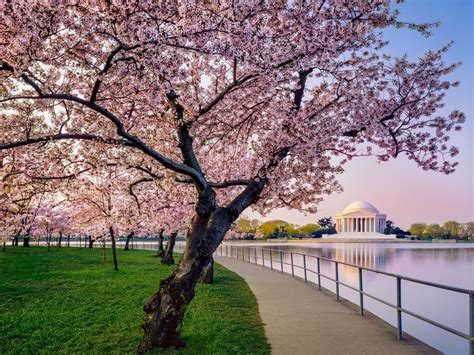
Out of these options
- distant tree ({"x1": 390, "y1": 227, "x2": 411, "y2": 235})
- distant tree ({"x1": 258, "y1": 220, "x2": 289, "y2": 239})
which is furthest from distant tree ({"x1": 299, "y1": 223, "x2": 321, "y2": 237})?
distant tree ({"x1": 390, "y1": 227, "x2": 411, "y2": 235})

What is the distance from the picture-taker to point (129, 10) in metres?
5.57

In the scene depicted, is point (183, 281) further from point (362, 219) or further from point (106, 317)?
point (362, 219)

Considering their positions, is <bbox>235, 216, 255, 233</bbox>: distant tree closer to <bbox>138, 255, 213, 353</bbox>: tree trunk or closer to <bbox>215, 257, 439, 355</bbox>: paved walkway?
<bbox>215, 257, 439, 355</bbox>: paved walkway

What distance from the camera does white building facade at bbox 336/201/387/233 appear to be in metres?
134

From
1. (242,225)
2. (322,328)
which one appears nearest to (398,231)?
(242,225)

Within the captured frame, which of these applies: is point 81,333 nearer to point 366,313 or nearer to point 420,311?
point 366,313

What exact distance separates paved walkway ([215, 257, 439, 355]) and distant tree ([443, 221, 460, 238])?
123m

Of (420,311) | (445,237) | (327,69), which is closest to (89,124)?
(327,69)

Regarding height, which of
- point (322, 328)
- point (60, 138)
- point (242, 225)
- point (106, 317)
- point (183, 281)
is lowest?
point (106, 317)

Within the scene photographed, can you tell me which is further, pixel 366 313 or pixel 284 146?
pixel 366 313

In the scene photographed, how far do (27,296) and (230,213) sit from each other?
8.74 m

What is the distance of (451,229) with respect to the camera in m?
125

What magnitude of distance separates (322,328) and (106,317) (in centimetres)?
485

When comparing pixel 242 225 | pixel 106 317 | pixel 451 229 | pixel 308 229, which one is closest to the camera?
pixel 106 317
